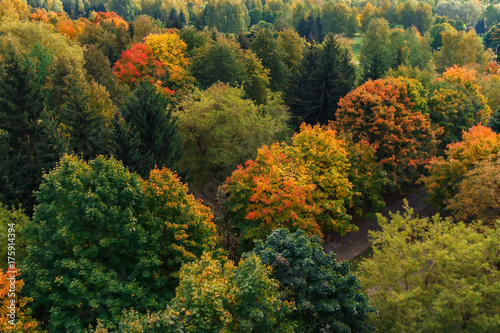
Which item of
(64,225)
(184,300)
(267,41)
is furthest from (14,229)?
(267,41)

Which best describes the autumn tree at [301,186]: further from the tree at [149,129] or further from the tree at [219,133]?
the tree at [219,133]

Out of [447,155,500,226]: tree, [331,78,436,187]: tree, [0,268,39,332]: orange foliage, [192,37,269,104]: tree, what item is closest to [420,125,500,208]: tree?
[447,155,500,226]: tree

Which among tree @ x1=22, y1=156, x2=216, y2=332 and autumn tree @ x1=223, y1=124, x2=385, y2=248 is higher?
tree @ x1=22, y1=156, x2=216, y2=332

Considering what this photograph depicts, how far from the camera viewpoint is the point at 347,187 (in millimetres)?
29156

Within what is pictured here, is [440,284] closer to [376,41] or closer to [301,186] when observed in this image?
[301,186]

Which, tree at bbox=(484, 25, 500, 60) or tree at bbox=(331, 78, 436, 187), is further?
tree at bbox=(484, 25, 500, 60)

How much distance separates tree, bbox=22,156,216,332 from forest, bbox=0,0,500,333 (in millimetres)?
105

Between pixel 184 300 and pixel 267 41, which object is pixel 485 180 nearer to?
pixel 184 300

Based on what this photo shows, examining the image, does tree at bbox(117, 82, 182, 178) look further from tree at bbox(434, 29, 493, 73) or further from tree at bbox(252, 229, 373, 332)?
tree at bbox(434, 29, 493, 73)

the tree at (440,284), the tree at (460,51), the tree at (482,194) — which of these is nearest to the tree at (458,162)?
the tree at (482,194)

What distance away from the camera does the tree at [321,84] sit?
4384 cm

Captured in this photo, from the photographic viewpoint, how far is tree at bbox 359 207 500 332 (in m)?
17.3

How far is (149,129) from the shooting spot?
96.8ft

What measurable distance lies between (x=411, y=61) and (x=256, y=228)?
62383 millimetres
